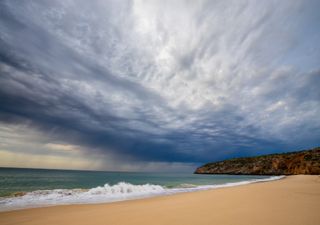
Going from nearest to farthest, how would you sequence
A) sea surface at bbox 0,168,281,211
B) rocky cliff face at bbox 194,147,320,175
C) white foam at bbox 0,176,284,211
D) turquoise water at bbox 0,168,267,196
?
white foam at bbox 0,176,284,211
sea surface at bbox 0,168,281,211
turquoise water at bbox 0,168,267,196
rocky cliff face at bbox 194,147,320,175

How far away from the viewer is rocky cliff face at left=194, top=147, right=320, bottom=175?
52294 millimetres

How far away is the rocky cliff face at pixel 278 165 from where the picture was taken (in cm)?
5229

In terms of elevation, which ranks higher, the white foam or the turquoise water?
the white foam

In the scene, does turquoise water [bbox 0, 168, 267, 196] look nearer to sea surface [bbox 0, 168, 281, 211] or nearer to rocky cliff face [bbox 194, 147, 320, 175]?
sea surface [bbox 0, 168, 281, 211]

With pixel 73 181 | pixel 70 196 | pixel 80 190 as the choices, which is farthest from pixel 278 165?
pixel 70 196

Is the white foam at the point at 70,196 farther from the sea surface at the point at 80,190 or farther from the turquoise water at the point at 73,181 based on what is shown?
the turquoise water at the point at 73,181

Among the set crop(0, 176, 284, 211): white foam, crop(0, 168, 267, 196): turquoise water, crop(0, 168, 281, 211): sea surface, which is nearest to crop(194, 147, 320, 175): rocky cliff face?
crop(0, 168, 267, 196): turquoise water

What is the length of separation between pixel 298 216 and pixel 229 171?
3950 inches

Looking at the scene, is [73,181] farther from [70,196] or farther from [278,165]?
[278,165]

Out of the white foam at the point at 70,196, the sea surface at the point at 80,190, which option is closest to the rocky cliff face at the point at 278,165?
the sea surface at the point at 80,190

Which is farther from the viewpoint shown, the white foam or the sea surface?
the sea surface

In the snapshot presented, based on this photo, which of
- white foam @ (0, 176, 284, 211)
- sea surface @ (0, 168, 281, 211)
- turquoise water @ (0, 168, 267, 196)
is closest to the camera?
white foam @ (0, 176, 284, 211)

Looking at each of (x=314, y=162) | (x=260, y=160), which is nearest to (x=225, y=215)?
(x=314, y=162)

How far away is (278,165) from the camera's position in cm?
6631
